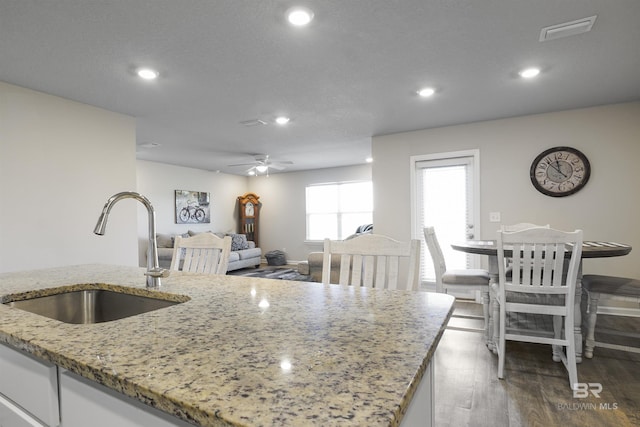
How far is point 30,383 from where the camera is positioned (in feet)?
2.35

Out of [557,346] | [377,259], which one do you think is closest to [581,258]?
[557,346]

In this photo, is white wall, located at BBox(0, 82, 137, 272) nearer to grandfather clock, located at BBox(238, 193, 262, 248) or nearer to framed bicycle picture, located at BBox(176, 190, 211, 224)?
framed bicycle picture, located at BBox(176, 190, 211, 224)

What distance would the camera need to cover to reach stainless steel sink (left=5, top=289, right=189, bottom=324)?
1198 millimetres

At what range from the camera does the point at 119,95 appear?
3.17 meters

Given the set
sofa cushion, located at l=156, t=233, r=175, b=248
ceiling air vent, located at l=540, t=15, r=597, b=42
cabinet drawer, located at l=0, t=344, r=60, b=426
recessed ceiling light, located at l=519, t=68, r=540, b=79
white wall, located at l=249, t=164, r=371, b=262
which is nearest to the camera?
cabinet drawer, located at l=0, t=344, r=60, b=426

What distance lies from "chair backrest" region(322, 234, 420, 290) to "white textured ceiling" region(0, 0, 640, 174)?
4.50 ft

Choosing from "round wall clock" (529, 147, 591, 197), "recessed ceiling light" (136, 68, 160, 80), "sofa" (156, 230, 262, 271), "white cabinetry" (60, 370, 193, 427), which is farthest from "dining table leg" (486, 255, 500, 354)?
"sofa" (156, 230, 262, 271)

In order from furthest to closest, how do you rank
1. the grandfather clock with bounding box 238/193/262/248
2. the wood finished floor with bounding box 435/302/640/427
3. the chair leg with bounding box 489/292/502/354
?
the grandfather clock with bounding box 238/193/262/248, the chair leg with bounding box 489/292/502/354, the wood finished floor with bounding box 435/302/640/427

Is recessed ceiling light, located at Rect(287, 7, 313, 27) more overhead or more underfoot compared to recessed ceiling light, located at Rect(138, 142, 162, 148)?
more overhead

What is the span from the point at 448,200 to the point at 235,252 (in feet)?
14.4

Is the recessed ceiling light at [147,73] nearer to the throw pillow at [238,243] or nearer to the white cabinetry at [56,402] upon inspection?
the white cabinetry at [56,402]

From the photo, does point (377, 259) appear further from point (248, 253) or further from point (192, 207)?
point (192, 207)

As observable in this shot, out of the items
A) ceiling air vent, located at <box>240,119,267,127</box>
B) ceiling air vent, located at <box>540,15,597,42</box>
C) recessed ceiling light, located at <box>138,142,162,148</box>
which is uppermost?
ceiling air vent, located at <box>540,15,597,42</box>

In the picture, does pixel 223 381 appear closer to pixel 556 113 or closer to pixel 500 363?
pixel 500 363
